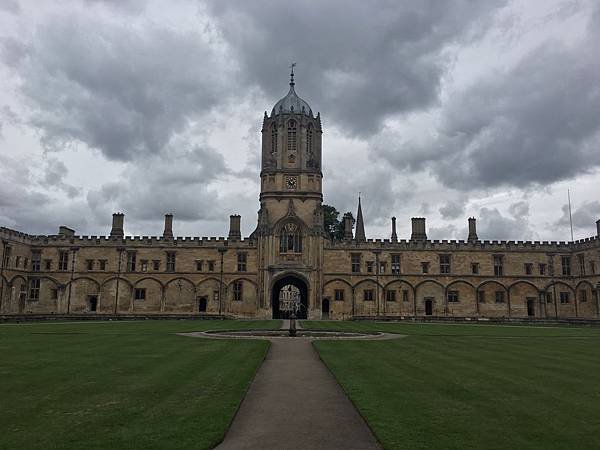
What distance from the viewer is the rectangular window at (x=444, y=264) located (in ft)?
171

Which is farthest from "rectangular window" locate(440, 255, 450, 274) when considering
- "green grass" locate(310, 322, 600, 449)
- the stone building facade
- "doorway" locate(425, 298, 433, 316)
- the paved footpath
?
the paved footpath

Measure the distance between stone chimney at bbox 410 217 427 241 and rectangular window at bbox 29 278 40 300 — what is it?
38.8 meters

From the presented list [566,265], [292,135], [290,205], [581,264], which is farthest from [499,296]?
[292,135]

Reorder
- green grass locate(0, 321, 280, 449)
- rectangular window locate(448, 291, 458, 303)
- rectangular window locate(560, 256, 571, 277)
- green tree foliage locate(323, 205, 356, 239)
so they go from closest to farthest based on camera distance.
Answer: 1. green grass locate(0, 321, 280, 449)
2. rectangular window locate(448, 291, 458, 303)
3. rectangular window locate(560, 256, 571, 277)
4. green tree foliage locate(323, 205, 356, 239)

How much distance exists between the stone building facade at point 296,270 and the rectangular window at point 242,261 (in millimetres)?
101

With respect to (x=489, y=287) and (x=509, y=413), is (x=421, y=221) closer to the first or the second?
(x=489, y=287)

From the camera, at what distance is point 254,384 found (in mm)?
11758

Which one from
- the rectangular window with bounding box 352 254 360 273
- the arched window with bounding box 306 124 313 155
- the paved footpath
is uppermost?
the arched window with bounding box 306 124 313 155

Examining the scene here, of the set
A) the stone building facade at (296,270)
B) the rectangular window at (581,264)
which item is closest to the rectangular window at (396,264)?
the stone building facade at (296,270)

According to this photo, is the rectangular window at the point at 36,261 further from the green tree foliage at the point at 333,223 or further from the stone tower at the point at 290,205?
the green tree foliage at the point at 333,223

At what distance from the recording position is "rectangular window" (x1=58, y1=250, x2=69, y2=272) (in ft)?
168

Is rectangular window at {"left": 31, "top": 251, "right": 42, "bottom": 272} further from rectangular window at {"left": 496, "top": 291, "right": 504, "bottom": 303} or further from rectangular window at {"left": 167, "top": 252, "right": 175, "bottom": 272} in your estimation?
rectangular window at {"left": 496, "top": 291, "right": 504, "bottom": 303}

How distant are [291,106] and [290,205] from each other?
11221 millimetres

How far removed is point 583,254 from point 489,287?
9734 millimetres
